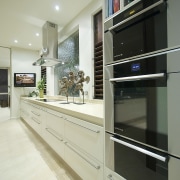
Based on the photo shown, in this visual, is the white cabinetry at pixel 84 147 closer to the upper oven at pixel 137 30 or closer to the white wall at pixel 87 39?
the upper oven at pixel 137 30

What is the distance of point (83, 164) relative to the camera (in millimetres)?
1548

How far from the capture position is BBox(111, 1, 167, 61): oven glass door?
84cm

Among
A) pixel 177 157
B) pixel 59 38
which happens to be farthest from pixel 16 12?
pixel 177 157

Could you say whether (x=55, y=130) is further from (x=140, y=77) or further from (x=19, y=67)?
(x=19, y=67)

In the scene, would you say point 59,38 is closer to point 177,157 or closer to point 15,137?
point 15,137

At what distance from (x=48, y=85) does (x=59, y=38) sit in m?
1.67

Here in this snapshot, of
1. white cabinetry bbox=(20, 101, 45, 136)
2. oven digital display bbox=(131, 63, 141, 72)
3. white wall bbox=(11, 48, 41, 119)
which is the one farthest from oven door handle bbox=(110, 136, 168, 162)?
white wall bbox=(11, 48, 41, 119)

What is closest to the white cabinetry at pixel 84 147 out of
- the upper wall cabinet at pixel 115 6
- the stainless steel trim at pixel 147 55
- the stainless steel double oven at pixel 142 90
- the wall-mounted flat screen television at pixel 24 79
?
the stainless steel double oven at pixel 142 90

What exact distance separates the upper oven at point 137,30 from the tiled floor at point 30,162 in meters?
1.60

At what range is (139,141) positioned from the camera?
3.22ft

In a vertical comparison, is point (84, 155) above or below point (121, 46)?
below

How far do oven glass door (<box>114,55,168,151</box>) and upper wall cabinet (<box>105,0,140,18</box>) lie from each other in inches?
15.7

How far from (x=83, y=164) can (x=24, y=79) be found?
5108mm

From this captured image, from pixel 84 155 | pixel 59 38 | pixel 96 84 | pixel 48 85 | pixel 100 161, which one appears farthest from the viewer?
pixel 48 85
